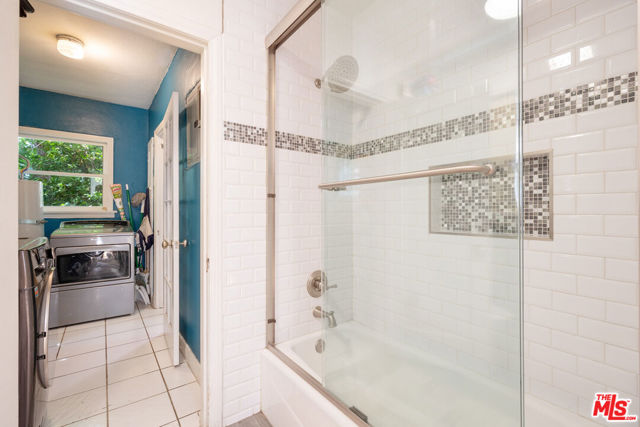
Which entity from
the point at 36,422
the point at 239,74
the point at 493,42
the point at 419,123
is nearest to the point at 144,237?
the point at 36,422

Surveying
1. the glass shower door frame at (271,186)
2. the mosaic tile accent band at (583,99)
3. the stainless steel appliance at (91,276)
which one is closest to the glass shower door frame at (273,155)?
the glass shower door frame at (271,186)

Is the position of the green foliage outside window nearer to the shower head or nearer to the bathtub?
the bathtub

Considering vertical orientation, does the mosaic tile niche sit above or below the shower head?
below

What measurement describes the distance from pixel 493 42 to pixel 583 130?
0.60 metres

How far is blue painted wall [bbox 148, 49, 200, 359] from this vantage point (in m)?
1.97

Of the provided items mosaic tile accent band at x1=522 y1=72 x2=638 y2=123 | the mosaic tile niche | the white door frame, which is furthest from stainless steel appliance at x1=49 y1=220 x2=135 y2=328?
mosaic tile accent band at x1=522 y1=72 x2=638 y2=123

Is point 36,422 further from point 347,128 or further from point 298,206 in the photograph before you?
point 347,128

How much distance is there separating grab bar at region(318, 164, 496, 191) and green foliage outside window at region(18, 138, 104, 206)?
391 centimetres

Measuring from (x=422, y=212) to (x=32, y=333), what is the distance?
176 centimetres

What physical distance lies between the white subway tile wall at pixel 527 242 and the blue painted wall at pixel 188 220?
0.56 metres

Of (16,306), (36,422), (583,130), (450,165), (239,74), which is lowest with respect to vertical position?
(36,422)

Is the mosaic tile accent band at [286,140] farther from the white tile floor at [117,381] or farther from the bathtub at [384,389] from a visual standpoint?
the white tile floor at [117,381]

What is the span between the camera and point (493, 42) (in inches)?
36.5

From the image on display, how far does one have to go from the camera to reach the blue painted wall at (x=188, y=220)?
1974 mm
